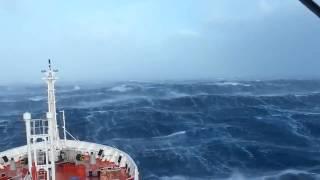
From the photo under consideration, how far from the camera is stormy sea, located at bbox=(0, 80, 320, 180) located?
60938mm

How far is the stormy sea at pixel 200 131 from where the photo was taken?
60.9 m

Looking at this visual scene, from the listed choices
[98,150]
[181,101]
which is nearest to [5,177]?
[98,150]

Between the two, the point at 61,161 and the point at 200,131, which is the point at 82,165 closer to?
the point at 61,161

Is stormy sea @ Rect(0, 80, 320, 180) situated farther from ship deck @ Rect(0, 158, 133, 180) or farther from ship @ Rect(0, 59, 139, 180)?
ship deck @ Rect(0, 158, 133, 180)

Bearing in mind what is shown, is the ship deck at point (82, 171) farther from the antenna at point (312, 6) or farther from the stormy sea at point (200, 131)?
the antenna at point (312, 6)

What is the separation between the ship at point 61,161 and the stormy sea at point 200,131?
17341 millimetres

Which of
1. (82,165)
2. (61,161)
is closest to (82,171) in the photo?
(82,165)

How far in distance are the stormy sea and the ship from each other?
683 inches

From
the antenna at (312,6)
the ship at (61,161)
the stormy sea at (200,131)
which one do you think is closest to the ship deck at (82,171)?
the ship at (61,161)

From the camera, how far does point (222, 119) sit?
97.4 m

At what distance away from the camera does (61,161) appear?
39.6m

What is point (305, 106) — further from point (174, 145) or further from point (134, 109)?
point (174, 145)

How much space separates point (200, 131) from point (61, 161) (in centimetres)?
4844

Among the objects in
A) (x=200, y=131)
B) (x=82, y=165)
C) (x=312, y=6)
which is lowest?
(x=200, y=131)
